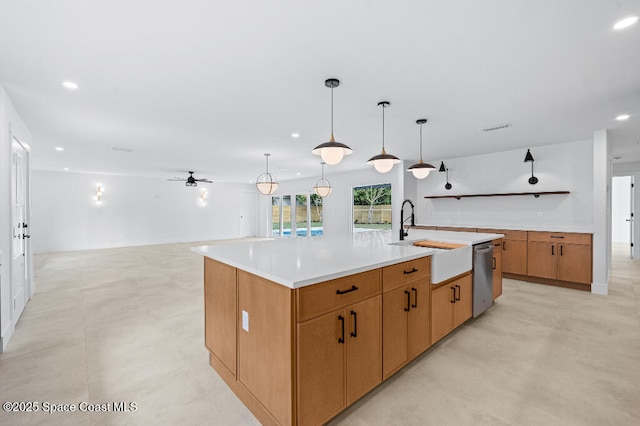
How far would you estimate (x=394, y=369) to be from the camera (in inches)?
79.6

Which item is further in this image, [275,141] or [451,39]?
[275,141]

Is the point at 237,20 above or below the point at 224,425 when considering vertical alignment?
above

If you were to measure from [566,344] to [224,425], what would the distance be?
299cm

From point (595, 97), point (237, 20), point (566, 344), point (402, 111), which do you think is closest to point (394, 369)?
point (566, 344)

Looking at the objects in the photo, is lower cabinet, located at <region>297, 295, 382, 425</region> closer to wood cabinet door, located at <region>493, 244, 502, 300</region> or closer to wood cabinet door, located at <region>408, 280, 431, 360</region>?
wood cabinet door, located at <region>408, 280, 431, 360</region>

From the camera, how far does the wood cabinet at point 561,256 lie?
4.44m

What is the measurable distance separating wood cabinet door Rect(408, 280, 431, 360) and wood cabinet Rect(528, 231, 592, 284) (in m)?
3.73

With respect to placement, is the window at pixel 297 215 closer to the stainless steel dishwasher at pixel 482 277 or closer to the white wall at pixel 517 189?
the white wall at pixel 517 189

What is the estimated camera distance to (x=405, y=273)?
2.11 metres

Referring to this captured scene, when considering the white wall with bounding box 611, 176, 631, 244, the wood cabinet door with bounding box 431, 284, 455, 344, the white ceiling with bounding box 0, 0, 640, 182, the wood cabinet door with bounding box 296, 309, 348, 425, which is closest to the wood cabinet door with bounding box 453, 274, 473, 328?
the wood cabinet door with bounding box 431, 284, 455, 344

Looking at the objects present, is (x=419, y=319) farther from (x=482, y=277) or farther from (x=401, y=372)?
(x=482, y=277)

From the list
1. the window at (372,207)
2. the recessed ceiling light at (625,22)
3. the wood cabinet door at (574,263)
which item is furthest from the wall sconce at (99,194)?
the wood cabinet door at (574,263)

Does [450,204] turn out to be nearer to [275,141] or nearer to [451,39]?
[275,141]

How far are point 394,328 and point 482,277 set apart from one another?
1702 millimetres
